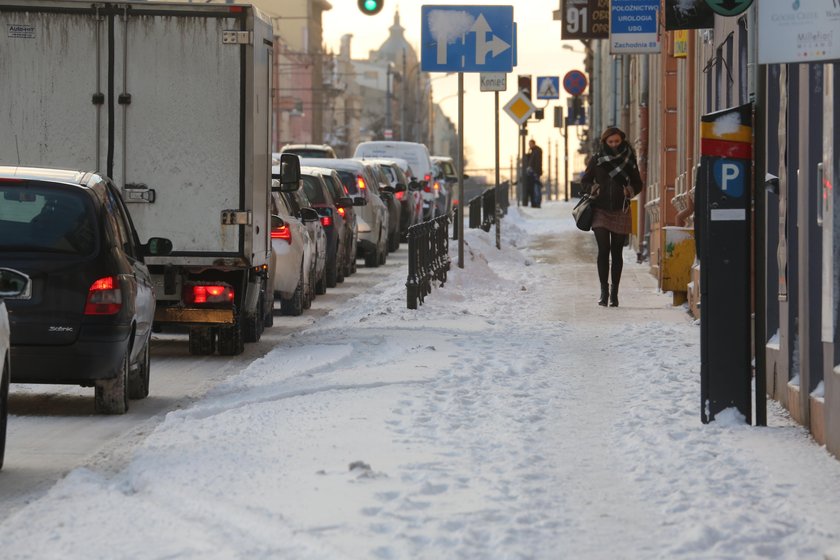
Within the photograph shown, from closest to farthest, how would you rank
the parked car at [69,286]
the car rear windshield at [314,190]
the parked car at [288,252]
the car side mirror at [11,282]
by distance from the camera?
the car side mirror at [11,282]
the parked car at [69,286]
the parked car at [288,252]
the car rear windshield at [314,190]

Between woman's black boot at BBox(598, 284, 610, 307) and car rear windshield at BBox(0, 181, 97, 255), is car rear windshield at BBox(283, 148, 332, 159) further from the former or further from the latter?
car rear windshield at BBox(0, 181, 97, 255)

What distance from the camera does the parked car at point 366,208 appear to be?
29859 millimetres

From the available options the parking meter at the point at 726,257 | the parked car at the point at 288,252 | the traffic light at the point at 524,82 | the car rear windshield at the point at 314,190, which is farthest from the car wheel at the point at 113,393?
the traffic light at the point at 524,82

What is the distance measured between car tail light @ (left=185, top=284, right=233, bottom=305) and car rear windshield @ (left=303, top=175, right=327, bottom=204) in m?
9.07

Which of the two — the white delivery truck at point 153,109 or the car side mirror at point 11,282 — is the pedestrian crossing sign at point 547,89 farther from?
the car side mirror at point 11,282

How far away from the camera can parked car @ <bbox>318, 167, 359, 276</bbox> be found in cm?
2553

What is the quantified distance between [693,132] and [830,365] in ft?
38.4

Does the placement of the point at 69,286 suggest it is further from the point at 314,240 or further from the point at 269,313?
the point at 314,240

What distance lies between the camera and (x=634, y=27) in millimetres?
23453

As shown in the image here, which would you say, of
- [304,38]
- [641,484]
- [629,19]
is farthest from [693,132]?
[304,38]

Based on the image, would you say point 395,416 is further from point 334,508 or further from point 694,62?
point 694,62

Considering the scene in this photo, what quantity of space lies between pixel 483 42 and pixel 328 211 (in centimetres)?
286

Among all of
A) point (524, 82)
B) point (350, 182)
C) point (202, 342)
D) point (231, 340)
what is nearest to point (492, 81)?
point (350, 182)

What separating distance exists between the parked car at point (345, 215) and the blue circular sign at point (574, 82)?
72.4 ft
